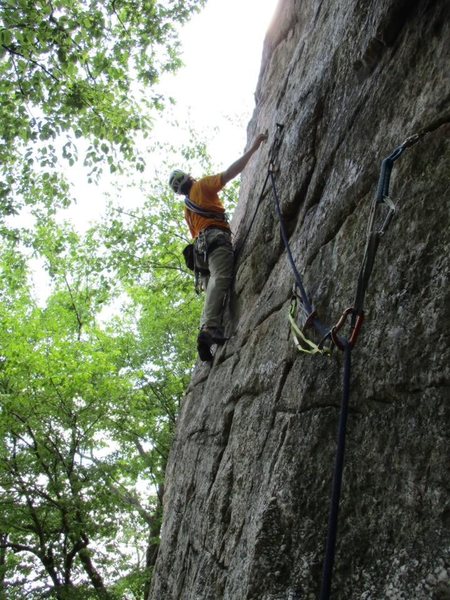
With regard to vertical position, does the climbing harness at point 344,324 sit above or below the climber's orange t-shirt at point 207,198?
below

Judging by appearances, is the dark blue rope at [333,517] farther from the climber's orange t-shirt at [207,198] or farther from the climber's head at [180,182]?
the climber's head at [180,182]

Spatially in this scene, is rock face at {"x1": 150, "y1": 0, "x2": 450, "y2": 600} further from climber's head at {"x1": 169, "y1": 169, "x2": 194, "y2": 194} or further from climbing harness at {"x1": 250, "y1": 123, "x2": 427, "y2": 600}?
climber's head at {"x1": 169, "y1": 169, "x2": 194, "y2": 194}

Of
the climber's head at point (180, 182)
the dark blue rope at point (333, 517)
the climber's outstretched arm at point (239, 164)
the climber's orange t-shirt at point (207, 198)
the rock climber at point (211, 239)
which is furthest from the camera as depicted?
the climber's head at point (180, 182)

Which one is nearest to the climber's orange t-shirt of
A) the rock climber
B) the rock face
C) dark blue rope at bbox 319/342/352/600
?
the rock climber

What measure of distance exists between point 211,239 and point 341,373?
3.72m

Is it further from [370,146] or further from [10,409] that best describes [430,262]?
[10,409]

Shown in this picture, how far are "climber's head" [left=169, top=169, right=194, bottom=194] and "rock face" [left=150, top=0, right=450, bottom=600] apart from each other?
181 cm

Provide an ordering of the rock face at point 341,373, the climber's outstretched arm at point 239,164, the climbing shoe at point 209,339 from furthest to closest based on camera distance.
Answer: the climber's outstretched arm at point 239,164 → the climbing shoe at point 209,339 → the rock face at point 341,373

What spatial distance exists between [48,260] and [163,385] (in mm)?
6228

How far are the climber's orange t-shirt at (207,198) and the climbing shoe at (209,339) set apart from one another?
153cm

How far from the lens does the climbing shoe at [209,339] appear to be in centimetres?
552

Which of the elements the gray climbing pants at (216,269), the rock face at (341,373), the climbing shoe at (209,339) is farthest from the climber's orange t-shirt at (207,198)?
the climbing shoe at (209,339)

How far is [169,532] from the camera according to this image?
17.3 ft

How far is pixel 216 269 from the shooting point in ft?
20.2
